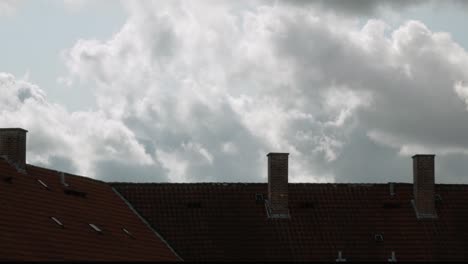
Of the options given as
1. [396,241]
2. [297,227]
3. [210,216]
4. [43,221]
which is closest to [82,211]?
[43,221]

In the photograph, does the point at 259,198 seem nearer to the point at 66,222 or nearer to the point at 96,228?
the point at 96,228

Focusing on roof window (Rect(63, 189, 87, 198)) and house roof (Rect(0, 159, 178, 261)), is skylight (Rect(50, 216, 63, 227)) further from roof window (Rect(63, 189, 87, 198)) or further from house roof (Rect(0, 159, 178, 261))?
roof window (Rect(63, 189, 87, 198))

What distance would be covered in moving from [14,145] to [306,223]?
13.3 meters

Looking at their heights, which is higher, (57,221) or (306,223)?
(306,223)

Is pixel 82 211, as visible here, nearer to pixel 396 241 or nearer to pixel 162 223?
pixel 162 223

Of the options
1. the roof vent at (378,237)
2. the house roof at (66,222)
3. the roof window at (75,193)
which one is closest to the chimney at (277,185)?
the roof vent at (378,237)

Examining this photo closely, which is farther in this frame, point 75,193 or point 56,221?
point 75,193

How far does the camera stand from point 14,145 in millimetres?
41844

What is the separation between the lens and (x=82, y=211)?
4200 cm

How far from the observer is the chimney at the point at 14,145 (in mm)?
41531

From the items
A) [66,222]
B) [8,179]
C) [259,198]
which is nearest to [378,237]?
[259,198]

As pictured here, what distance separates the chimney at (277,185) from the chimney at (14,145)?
37.8 feet

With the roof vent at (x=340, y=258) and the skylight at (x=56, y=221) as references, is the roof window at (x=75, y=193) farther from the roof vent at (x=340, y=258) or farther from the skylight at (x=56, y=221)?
the roof vent at (x=340, y=258)

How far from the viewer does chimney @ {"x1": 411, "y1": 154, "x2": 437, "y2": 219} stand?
48.6 metres
